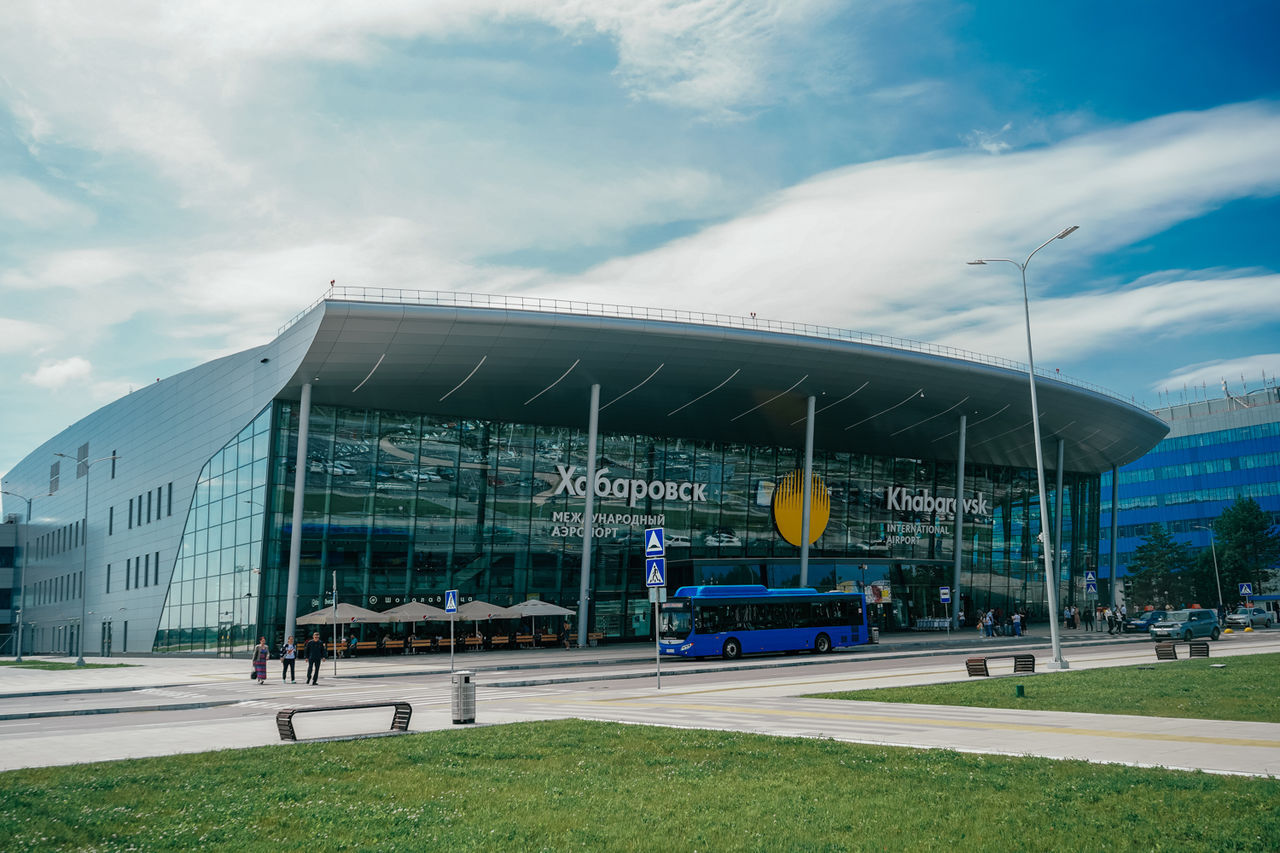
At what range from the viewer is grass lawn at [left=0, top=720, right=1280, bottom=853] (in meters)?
7.62

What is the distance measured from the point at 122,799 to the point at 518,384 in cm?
3714

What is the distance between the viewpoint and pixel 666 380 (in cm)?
4778

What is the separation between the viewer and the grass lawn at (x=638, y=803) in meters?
7.62

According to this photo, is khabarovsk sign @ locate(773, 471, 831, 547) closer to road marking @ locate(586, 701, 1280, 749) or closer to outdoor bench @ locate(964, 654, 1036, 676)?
outdoor bench @ locate(964, 654, 1036, 676)

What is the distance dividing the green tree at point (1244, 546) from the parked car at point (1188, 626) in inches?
2118

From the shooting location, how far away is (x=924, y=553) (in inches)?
2707

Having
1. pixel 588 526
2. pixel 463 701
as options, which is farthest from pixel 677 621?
pixel 463 701

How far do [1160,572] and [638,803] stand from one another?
335 feet

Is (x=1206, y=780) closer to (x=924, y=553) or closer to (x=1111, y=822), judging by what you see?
(x=1111, y=822)

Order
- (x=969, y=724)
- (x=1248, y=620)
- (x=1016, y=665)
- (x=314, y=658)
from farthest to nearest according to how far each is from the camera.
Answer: (x=1248, y=620), (x=314, y=658), (x=1016, y=665), (x=969, y=724)

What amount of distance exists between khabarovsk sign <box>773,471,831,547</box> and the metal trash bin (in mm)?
45474

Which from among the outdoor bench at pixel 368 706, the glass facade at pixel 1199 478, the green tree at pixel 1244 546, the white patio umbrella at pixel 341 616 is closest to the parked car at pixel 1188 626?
the white patio umbrella at pixel 341 616

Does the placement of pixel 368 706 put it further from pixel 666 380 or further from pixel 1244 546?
pixel 1244 546

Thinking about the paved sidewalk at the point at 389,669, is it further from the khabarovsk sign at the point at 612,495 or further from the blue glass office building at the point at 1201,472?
the blue glass office building at the point at 1201,472
